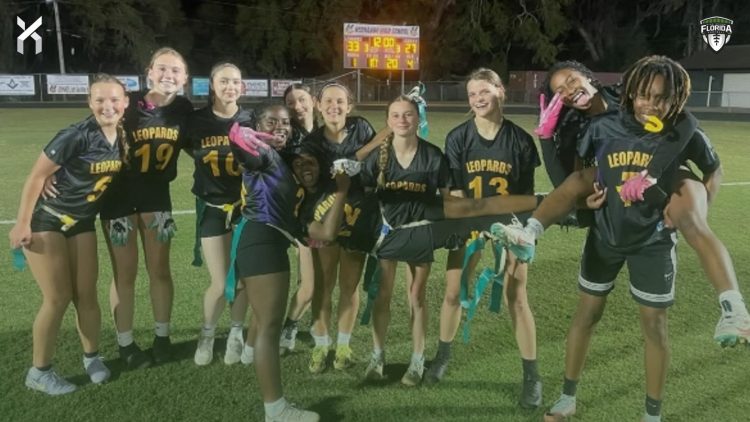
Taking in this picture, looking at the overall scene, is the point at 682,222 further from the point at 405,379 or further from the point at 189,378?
A: the point at 189,378

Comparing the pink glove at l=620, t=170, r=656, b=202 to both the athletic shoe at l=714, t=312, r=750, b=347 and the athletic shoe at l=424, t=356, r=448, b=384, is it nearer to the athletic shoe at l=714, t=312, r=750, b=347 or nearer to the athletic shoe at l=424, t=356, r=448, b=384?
the athletic shoe at l=714, t=312, r=750, b=347

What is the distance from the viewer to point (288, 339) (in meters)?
4.53

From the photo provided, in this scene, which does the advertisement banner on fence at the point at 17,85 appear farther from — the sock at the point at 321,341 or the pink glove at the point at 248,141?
the pink glove at the point at 248,141

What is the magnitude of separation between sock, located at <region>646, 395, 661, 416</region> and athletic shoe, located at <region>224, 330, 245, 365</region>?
2.40 meters

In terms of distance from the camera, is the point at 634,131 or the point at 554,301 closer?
the point at 634,131

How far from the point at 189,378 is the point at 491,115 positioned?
7.67 feet

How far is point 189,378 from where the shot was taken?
407 cm

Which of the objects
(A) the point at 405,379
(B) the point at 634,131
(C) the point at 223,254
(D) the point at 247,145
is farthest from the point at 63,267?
(B) the point at 634,131

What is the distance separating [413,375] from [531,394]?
0.68m

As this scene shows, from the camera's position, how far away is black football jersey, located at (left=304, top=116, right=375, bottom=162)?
4.00 meters

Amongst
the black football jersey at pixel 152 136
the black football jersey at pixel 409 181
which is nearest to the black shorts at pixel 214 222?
the black football jersey at pixel 152 136

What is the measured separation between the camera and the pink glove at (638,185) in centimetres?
296

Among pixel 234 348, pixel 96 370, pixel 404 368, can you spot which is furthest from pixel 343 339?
pixel 96 370

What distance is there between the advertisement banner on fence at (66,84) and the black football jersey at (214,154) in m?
31.3
